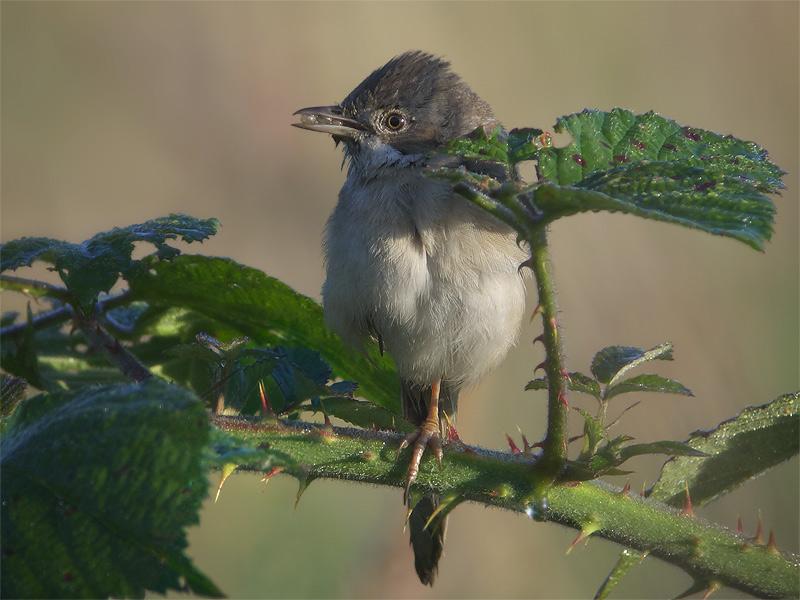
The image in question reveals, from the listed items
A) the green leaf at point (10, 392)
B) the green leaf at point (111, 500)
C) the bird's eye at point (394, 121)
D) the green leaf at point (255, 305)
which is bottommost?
the green leaf at point (111, 500)

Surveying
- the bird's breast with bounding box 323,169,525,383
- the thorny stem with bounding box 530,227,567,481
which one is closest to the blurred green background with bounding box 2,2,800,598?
the bird's breast with bounding box 323,169,525,383

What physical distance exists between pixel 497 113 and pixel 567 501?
5690 mm

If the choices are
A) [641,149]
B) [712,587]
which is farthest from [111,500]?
[712,587]

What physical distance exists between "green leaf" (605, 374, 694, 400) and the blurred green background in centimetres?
351

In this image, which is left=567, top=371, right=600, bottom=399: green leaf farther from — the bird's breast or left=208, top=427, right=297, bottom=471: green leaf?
the bird's breast

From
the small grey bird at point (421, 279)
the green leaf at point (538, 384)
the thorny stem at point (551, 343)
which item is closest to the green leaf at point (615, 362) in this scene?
the green leaf at point (538, 384)

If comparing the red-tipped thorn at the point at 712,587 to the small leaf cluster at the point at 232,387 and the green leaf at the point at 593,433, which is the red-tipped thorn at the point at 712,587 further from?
the green leaf at the point at 593,433

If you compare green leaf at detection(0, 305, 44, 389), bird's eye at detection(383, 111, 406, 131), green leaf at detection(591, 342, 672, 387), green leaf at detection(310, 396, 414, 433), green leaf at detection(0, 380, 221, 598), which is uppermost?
bird's eye at detection(383, 111, 406, 131)

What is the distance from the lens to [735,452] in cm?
237

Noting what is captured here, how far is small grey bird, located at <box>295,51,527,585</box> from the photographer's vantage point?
11.3 ft

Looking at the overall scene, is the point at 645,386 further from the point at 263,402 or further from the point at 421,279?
the point at 421,279

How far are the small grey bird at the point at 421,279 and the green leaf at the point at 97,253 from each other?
93 centimetres

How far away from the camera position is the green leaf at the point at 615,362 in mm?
2010

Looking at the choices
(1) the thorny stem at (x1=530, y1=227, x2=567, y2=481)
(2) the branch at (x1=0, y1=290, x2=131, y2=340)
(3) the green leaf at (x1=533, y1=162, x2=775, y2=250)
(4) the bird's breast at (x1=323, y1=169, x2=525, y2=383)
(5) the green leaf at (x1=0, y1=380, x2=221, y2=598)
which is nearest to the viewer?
(5) the green leaf at (x1=0, y1=380, x2=221, y2=598)
